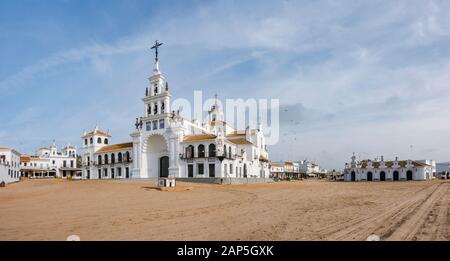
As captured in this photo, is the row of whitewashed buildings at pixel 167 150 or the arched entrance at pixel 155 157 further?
the arched entrance at pixel 155 157

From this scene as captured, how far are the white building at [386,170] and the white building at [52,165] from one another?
75.2 meters

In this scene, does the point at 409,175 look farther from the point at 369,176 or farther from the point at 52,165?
the point at 52,165

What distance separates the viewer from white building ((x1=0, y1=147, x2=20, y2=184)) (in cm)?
4222

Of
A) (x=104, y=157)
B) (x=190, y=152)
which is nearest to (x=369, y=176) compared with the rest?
(x=190, y=152)

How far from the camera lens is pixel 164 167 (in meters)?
50.0

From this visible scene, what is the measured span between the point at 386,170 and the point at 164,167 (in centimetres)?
5958

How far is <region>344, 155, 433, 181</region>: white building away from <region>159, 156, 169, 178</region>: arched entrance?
5658 centimetres

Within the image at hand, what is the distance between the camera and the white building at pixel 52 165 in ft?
259

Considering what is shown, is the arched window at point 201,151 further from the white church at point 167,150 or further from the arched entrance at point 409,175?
the arched entrance at point 409,175

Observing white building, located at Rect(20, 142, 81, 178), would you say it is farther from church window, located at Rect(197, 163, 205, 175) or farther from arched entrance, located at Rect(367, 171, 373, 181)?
arched entrance, located at Rect(367, 171, 373, 181)

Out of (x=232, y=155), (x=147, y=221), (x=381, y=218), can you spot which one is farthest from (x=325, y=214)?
(x=232, y=155)

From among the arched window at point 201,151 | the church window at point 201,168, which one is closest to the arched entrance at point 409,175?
the church window at point 201,168
